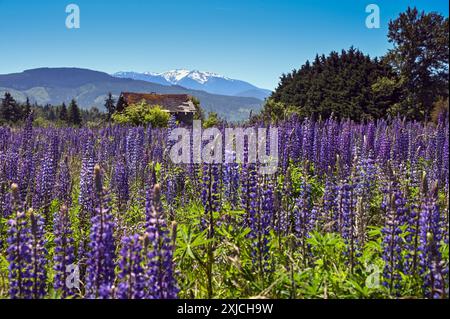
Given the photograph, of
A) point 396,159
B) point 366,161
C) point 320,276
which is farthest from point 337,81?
point 320,276

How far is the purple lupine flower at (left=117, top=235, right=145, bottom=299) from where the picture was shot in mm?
3072

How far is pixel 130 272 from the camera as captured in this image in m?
3.06

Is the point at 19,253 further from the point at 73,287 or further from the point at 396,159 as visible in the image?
the point at 396,159

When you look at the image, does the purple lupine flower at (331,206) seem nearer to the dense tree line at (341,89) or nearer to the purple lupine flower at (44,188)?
the purple lupine flower at (44,188)

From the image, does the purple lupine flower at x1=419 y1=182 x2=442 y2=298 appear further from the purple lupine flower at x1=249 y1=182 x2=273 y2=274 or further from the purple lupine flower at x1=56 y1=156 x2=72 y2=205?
the purple lupine flower at x1=56 y1=156 x2=72 y2=205

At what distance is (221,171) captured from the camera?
6.02m

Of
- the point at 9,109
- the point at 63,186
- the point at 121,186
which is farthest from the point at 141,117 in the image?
the point at 9,109

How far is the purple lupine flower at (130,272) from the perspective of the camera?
3.07 metres

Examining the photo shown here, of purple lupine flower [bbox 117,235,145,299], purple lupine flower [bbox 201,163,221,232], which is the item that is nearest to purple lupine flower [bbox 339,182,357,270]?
purple lupine flower [bbox 201,163,221,232]

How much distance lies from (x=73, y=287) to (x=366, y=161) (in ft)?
15.2

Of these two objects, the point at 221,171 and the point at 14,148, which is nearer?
the point at 221,171

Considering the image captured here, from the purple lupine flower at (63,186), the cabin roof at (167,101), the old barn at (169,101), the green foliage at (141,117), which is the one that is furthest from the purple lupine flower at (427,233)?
the cabin roof at (167,101)

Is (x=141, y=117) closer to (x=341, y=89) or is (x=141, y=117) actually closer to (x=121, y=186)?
(x=341, y=89)
